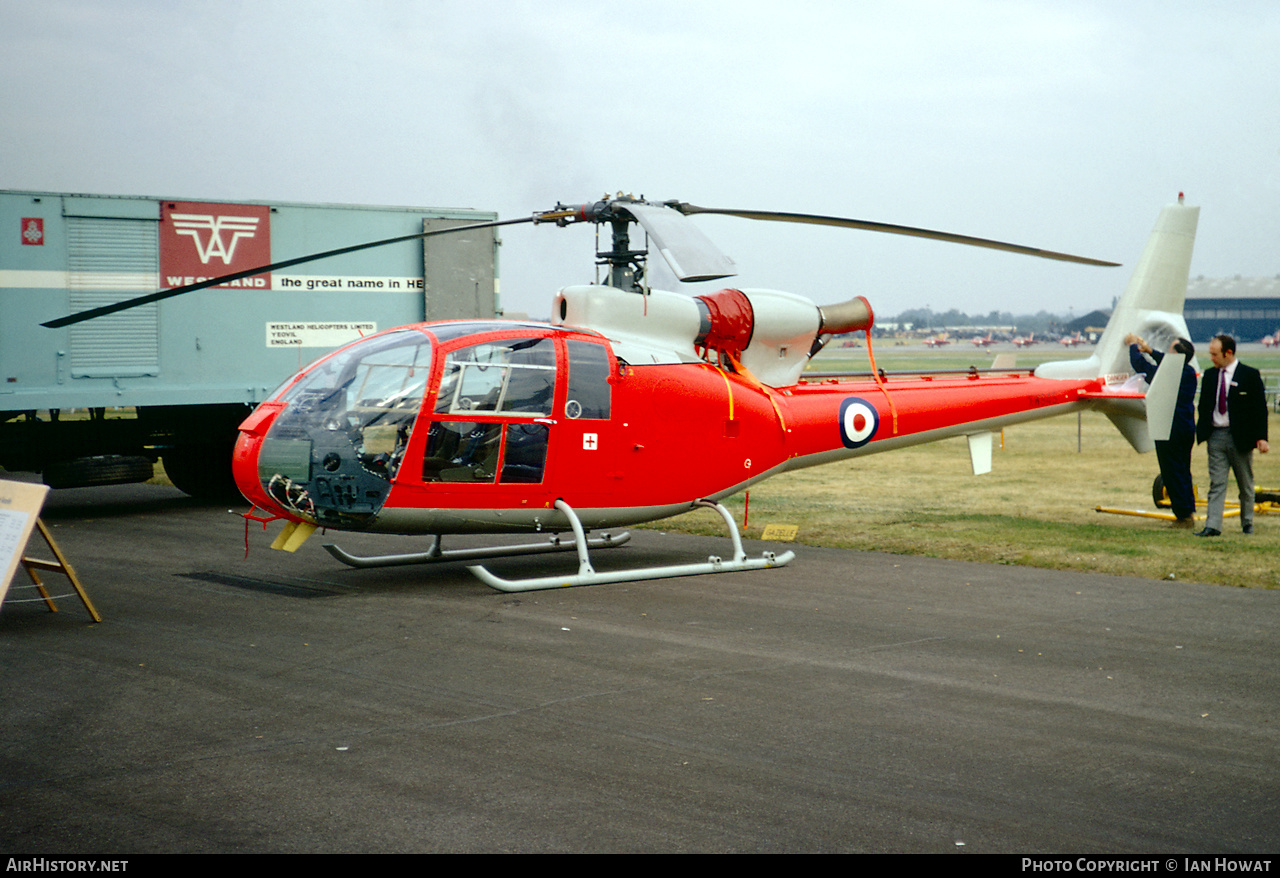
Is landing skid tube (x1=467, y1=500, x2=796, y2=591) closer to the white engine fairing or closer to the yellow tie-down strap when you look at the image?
the yellow tie-down strap

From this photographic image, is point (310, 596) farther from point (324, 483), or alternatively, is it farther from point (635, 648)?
point (635, 648)

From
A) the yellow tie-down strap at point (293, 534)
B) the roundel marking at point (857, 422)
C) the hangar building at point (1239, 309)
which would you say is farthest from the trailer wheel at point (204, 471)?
the hangar building at point (1239, 309)

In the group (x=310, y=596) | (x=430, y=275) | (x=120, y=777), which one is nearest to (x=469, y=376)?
(x=310, y=596)

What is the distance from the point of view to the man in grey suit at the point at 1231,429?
10500mm

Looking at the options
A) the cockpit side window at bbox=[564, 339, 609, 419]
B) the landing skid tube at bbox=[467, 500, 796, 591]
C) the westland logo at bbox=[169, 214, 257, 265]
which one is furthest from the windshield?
the westland logo at bbox=[169, 214, 257, 265]

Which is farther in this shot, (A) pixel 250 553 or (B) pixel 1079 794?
(A) pixel 250 553

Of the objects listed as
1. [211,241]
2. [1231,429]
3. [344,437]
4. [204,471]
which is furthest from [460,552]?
[1231,429]

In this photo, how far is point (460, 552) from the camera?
962 cm

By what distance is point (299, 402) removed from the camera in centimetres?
777

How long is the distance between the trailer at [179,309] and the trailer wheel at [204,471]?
0.07 ft

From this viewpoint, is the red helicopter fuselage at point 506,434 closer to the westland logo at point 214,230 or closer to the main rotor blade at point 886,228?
the main rotor blade at point 886,228

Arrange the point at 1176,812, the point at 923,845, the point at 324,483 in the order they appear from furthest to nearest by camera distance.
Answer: the point at 324,483, the point at 1176,812, the point at 923,845

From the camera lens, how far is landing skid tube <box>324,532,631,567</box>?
29.9 ft

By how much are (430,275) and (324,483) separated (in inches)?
257
